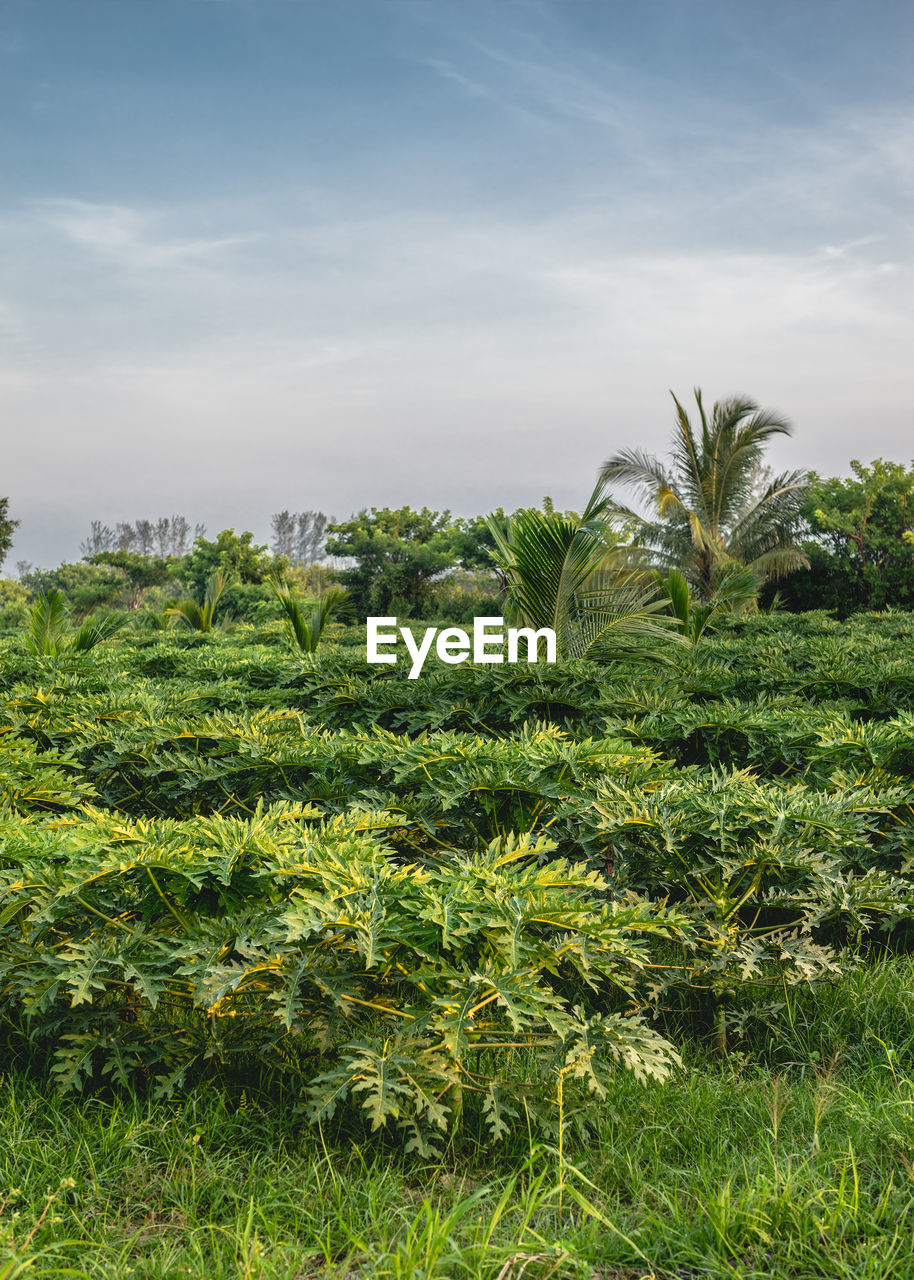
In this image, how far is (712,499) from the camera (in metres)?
22.1

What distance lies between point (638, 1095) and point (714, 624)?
11.1 meters

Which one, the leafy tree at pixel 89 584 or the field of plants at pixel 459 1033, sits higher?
the leafy tree at pixel 89 584

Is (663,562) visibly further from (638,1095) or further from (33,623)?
(638,1095)

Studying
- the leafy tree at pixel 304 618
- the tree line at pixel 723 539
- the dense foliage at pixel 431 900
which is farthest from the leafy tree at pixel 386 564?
the dense foliage at pixel 431 900

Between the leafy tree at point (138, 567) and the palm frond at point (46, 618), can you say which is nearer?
the palm frond at point (46, 618)

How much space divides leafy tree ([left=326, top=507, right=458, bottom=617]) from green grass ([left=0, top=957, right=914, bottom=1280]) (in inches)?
1127

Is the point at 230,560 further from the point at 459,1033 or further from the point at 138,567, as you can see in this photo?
the point at 459,1033

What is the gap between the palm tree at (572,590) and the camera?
20.1ft

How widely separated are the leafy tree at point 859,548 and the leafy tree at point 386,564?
12641mm

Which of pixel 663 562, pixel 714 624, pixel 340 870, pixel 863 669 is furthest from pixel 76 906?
pixel 663 562

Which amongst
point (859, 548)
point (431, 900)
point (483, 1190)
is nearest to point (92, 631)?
point (431, 900)

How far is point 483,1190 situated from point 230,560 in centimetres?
3852

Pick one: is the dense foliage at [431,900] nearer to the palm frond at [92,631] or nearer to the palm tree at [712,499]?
the palm frond at [92,631]

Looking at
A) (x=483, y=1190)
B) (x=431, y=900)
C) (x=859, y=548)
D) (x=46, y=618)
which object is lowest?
(x=483, y=1190)
